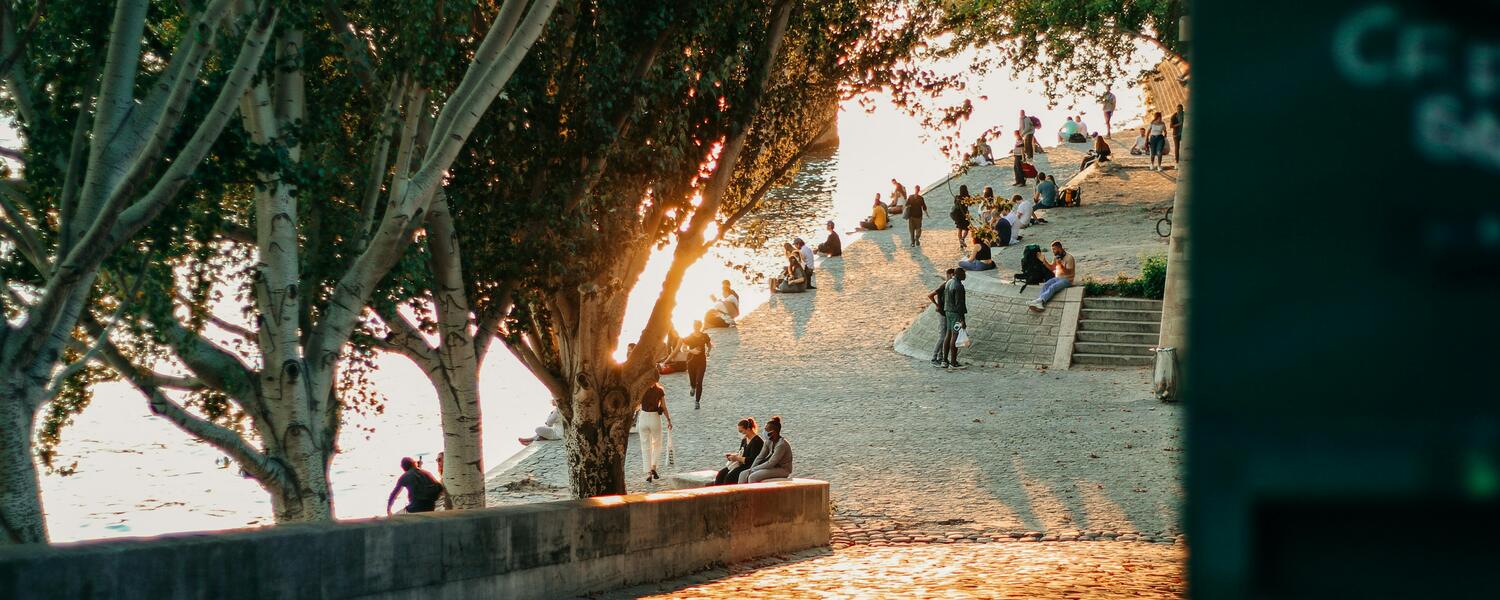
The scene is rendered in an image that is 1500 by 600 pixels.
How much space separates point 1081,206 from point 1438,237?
3737 centimetres

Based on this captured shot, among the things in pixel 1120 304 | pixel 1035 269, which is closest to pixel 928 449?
pixel 1120 304

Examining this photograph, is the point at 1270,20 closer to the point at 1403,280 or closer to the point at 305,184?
the point at 1403,280

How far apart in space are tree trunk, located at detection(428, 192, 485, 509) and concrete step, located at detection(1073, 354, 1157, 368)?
41.6 ft

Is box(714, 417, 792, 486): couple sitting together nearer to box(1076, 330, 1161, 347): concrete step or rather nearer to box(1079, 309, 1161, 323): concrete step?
Answer: box(1076, 330, 1161, 347): concrete step

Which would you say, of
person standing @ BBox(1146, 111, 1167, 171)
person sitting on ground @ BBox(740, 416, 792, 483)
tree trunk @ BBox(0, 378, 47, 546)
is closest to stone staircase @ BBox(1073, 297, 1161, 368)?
person sitting on ground @ BBox(740, 416, 792, 483)

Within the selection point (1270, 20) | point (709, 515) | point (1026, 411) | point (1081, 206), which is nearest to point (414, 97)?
point (709, 515)

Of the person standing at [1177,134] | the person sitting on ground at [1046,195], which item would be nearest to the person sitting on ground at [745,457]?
the person sitting on ground at [1046,195]

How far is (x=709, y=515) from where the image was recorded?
39.6ft

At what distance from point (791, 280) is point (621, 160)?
20.4 metres

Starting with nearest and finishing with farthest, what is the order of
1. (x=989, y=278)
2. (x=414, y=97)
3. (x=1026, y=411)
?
(x=414, y=97) → (x=1026, y=411) → (x=989, y=278)

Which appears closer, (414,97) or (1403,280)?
(1403,280)

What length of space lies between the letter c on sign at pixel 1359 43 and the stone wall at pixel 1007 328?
2322cm

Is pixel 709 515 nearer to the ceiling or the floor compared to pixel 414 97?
nearer to the floor

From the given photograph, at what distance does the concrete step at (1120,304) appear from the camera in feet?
81.5
